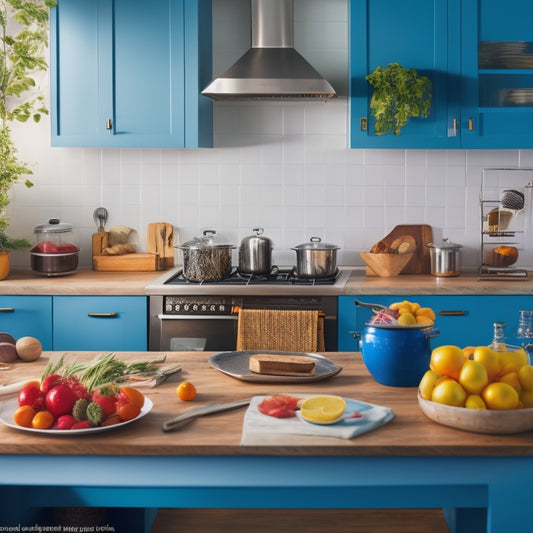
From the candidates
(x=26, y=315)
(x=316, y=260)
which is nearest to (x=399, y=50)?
(x=316, y=260)

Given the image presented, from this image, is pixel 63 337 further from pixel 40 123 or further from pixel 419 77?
pixel 419 77

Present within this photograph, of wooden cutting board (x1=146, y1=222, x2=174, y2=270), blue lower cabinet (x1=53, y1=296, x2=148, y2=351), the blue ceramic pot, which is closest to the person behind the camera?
the blue ceramic pot

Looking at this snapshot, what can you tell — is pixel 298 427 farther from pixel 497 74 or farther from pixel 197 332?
pixel 497 74

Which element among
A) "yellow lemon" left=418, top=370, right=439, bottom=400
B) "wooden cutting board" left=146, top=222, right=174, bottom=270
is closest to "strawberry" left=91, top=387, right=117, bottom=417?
"yellow lemon" left=418, top=370, right=439, bottom=400

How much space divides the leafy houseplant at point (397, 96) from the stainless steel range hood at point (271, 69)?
257mm

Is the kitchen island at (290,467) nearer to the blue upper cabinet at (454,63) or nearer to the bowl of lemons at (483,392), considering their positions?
the bowl of lemons at (483,392)

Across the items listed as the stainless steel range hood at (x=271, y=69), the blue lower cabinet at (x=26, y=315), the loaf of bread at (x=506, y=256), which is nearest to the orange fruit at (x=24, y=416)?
the blue lower cabinet at (x=26, y=315)

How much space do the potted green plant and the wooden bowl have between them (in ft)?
6.25

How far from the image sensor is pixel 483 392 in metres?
1.79

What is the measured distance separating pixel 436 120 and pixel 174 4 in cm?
156

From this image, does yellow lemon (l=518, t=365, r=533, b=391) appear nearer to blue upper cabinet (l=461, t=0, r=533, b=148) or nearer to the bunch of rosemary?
the bunch of rosemary

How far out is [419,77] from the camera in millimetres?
4297

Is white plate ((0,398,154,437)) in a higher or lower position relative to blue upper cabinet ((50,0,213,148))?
lower

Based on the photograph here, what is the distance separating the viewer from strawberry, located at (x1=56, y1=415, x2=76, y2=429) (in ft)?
5.79
